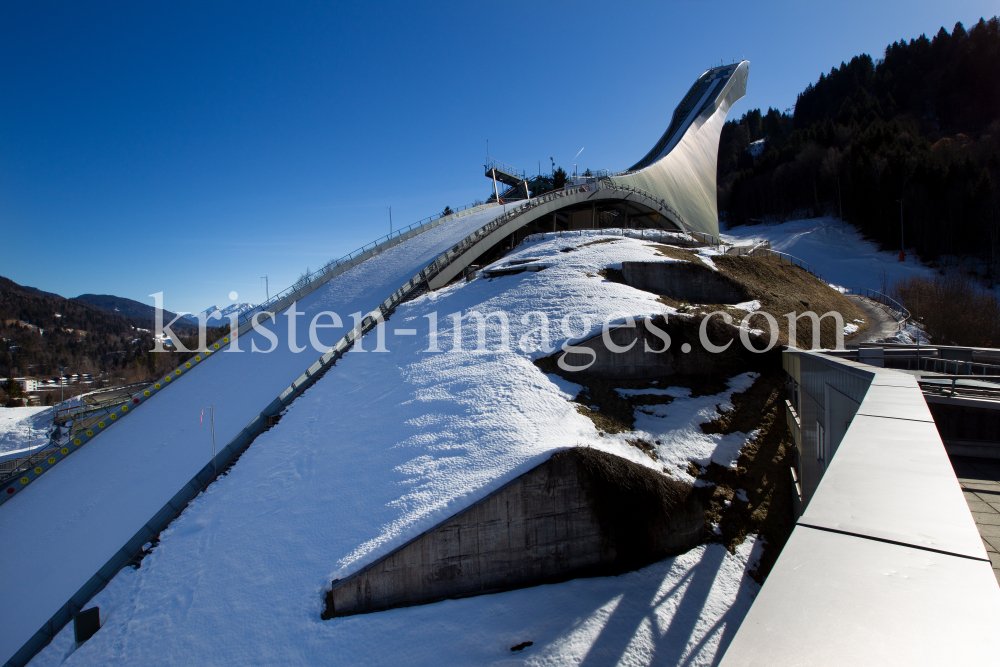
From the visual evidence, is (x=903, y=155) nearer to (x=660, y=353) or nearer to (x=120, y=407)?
(x=660, y=353)

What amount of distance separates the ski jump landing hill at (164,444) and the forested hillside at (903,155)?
3364cm

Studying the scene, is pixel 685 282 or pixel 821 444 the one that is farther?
pixel 685 282

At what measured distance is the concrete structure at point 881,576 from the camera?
1248mm

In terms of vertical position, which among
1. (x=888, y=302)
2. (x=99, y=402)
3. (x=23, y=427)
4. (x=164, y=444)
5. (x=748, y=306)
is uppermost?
(x=888, y=302)

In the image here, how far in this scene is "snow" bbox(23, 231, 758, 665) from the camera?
6.20 m

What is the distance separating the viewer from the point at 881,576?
1600 mm

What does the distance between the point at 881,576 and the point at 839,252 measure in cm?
4515

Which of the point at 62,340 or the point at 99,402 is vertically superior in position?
the point at 62,340

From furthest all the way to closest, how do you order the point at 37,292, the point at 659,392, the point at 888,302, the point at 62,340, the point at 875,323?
the point at 37,292, the point at 62,340, the point at 888,302, the point at 875,323, the point at 659,392

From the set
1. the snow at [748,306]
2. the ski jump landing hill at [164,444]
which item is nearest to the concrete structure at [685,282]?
the snow at [748,306]

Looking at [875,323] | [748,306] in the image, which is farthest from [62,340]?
[875,323]

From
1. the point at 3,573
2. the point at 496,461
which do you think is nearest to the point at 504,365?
Result: the point at 496,461

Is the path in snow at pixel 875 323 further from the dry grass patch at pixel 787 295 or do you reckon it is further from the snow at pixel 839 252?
the snow at pixel 839 252

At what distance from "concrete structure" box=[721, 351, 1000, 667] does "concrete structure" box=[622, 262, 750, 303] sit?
12.3m
